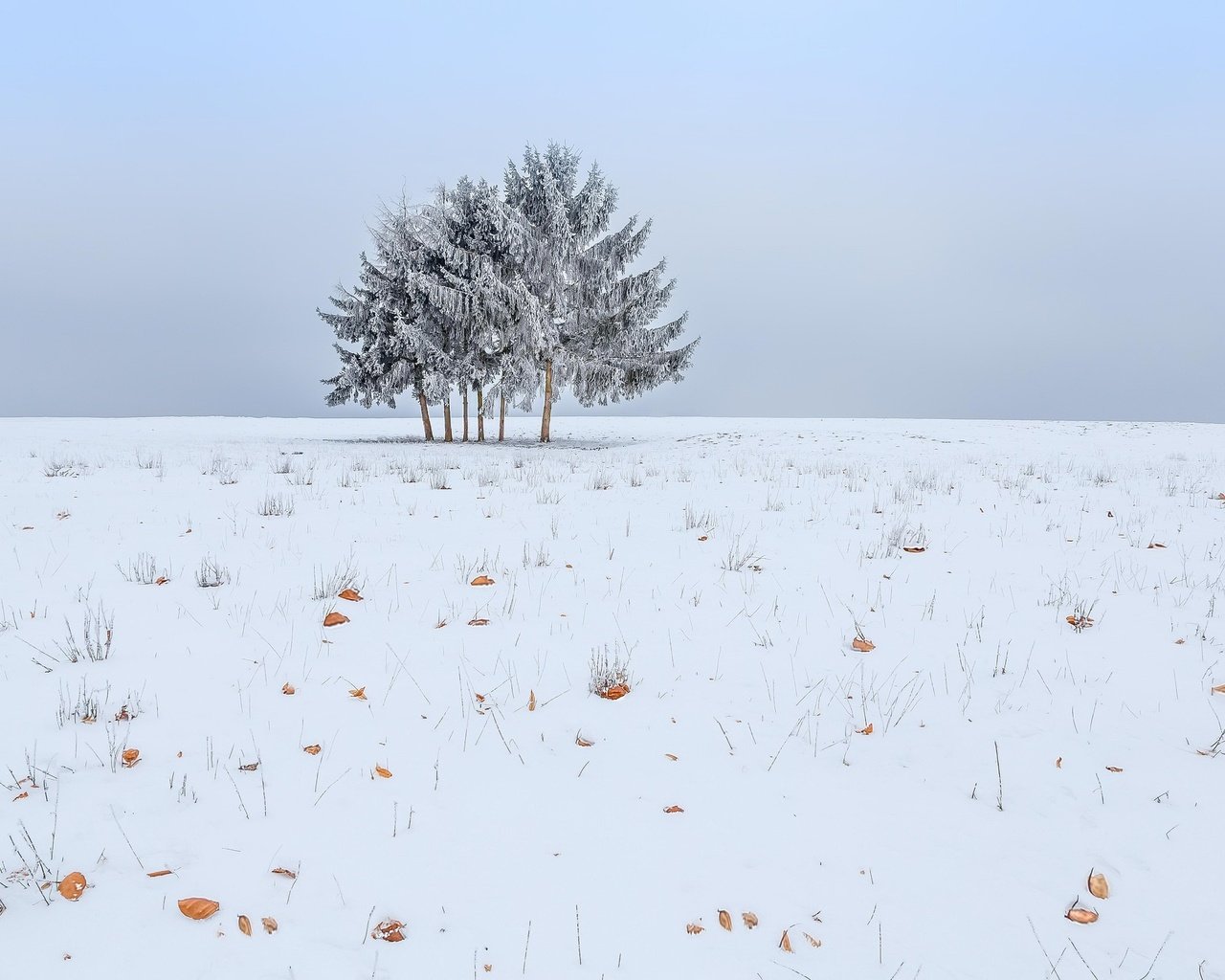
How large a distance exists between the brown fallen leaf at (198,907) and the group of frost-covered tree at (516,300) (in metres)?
20.7

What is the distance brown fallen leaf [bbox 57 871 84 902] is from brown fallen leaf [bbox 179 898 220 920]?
1.03 feet

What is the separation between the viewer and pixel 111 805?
7.06ft

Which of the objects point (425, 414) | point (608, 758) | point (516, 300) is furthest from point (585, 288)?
point (608, 758)

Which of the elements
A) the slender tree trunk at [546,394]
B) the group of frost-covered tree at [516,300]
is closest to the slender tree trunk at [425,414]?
the group of frost-covered tree at [516,300]

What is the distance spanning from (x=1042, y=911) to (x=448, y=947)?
71.0 inches

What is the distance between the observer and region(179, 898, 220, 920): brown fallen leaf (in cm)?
175

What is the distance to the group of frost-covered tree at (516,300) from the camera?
22078 millimetres

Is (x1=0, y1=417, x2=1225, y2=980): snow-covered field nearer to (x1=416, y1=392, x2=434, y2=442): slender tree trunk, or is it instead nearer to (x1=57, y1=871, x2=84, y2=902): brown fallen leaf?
(x1=57, y1=871, x2=84, y2=902): brown fallen leaf

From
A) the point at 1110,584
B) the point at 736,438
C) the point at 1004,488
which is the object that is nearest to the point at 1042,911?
Answer: the point at 1110,584

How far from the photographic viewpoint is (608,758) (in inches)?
101

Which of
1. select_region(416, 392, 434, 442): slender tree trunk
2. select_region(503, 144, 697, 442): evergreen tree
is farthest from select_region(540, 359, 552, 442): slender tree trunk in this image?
select_region(416, 392, 434, 442): slender tree trunk

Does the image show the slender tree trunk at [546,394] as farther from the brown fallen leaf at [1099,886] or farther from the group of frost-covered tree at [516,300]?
the brown fallen leaf at [1099,886]

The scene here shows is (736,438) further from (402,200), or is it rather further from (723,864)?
(723,864)

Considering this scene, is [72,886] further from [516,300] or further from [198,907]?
[516,300]
